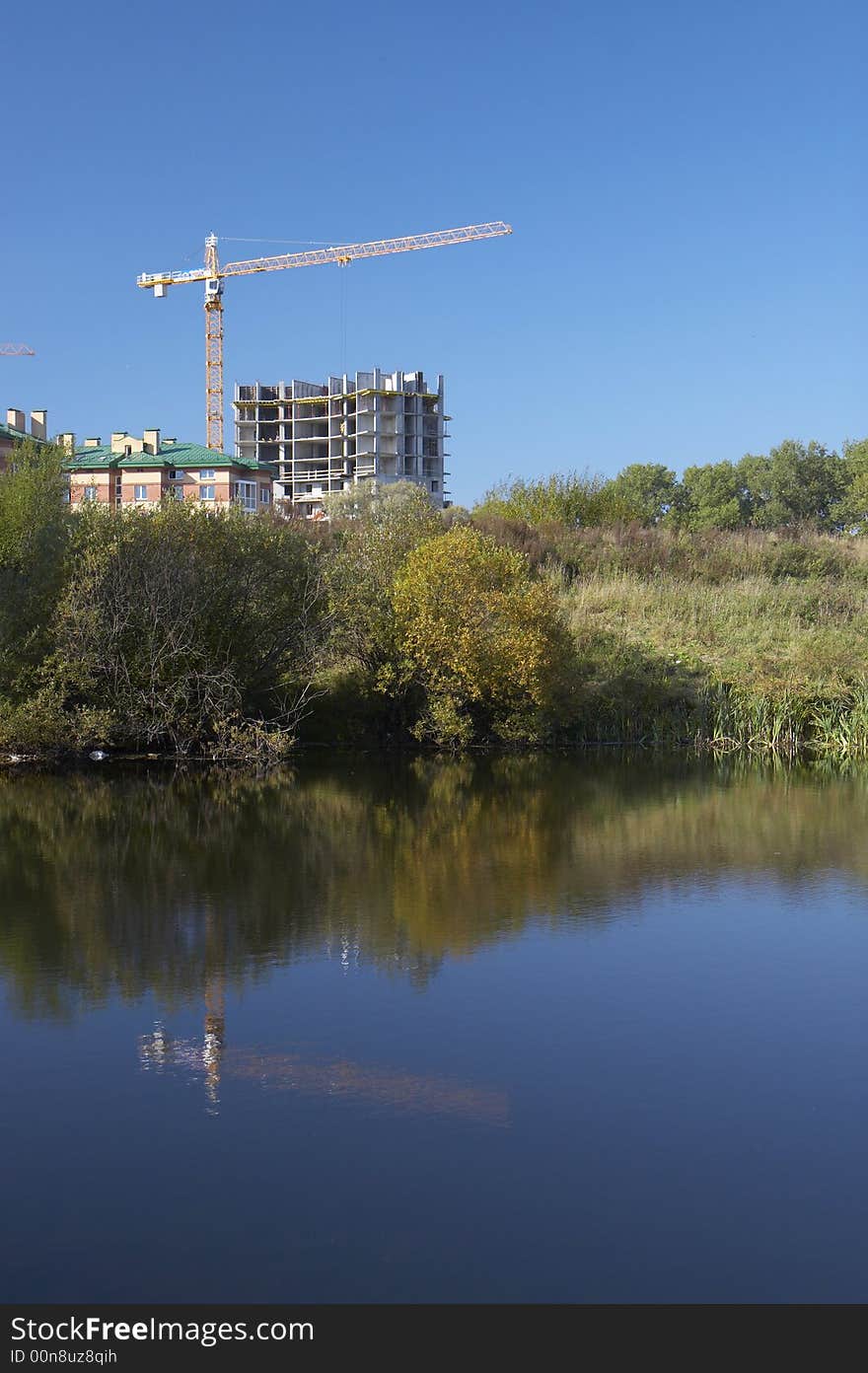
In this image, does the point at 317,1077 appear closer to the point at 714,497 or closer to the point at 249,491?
the point at 714,497

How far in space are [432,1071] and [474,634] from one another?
18.5 m

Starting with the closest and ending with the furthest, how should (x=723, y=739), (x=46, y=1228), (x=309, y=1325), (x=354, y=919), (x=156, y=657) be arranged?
(x=309, y=1325) → (x=46, y=1228) → (x=354, y=919) → (x=156, y=657) → (x=723, y=739)

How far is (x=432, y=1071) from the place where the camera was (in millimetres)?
7930

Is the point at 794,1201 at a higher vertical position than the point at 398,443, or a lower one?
lower

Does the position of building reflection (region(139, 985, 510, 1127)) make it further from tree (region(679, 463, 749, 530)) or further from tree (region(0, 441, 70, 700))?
tree (region(679, 463, 749, 530))

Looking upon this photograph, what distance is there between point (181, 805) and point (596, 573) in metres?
22.1

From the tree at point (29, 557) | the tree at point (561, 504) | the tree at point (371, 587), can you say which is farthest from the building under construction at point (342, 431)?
the tree at point (29, 557)

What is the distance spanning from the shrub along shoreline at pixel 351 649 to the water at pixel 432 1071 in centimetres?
807

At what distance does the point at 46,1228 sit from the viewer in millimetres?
5930

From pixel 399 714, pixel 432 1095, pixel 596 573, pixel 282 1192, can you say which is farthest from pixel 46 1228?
pixel 596 573

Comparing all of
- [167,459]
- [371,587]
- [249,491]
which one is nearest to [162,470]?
[167,459]

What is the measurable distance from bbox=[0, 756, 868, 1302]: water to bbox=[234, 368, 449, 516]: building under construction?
121810mm

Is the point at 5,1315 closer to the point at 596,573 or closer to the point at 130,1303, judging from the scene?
the point at 130,1303

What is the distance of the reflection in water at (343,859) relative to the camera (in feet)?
34.9
